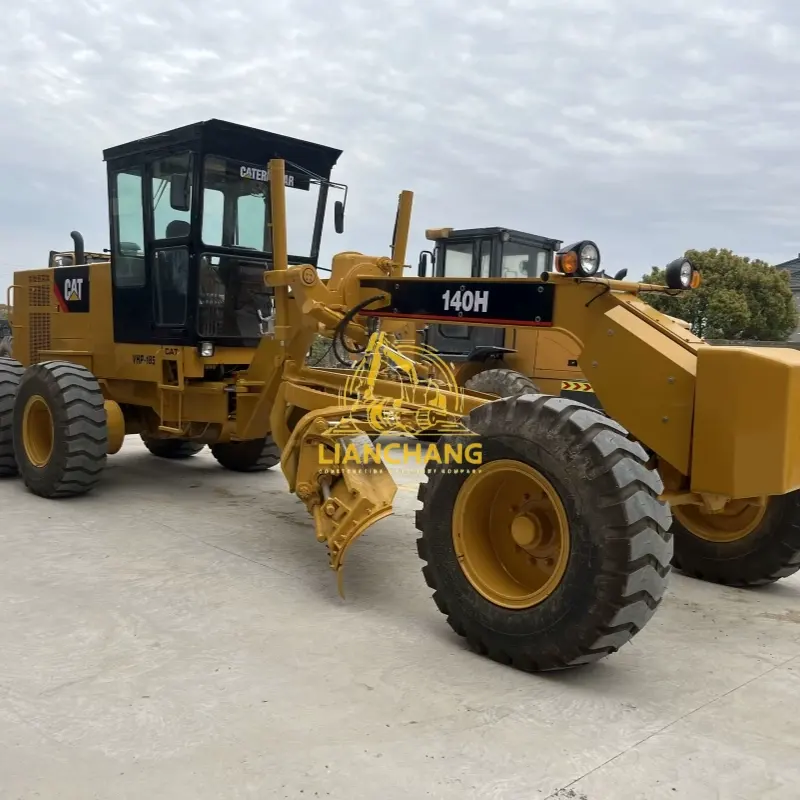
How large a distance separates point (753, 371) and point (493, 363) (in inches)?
263

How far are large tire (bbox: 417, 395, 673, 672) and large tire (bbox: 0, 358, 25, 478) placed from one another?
5112mm

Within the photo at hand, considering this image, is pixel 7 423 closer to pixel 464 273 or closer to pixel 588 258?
pixel 588 258

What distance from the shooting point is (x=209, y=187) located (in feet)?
20.2

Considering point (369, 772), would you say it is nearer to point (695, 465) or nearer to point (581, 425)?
point (581, 425)

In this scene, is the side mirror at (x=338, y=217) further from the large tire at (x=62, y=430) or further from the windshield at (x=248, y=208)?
the large tire at (x=62, y=430)

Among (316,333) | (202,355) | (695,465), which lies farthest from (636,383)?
(202,355)

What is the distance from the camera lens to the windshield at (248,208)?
6.20m

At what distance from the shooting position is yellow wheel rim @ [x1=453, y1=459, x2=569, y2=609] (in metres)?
→ 3.66

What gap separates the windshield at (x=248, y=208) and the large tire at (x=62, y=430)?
1.62 metres

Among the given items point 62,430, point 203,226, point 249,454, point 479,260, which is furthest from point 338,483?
point 479,260

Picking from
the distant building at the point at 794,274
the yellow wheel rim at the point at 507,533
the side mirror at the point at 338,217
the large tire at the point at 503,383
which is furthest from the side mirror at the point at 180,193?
the distant building at the point at 794,274

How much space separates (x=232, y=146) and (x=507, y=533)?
4001 mm

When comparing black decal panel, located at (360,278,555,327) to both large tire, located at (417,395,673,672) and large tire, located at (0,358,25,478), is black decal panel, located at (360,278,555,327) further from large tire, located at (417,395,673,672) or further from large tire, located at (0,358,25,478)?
large tire, located at (0,358,25,478)

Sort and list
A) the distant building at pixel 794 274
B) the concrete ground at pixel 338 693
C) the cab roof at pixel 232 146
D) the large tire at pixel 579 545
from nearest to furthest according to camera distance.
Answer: the concrete ground at pixel 338 693 → the large tire at pixel 579 545 → the cab roof at pixel 232 146 → the distant building at pixel 794 274
